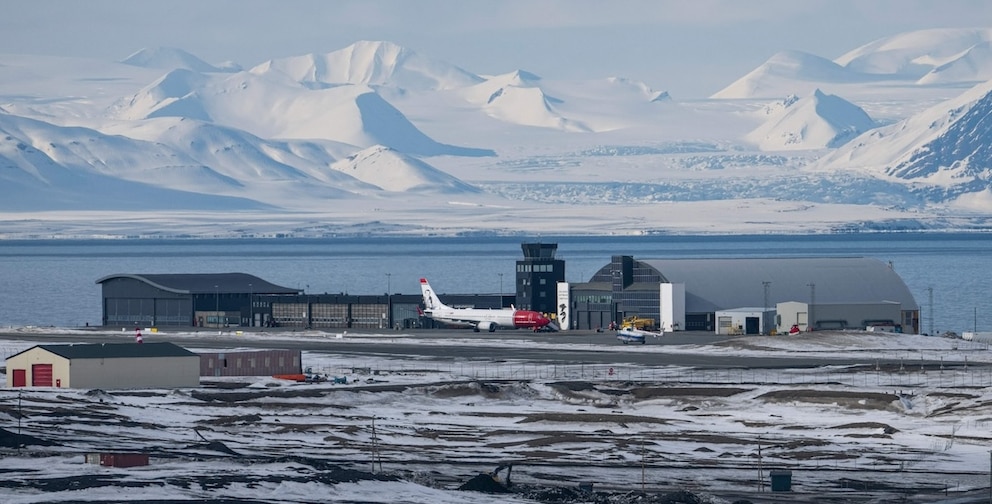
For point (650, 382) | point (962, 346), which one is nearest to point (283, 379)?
point (650, 382)

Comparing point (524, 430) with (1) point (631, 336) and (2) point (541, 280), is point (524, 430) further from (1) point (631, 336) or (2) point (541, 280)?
(2) point (541, 280)

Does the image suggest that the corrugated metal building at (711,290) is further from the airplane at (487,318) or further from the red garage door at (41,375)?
the red garage door at (41,375)

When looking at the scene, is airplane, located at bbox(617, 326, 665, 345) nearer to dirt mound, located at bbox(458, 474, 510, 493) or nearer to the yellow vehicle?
the yellow vehicle

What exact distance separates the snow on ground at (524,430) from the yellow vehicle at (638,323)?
29.1 m

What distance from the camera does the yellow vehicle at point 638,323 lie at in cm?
14100

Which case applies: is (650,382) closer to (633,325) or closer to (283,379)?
(283,379)

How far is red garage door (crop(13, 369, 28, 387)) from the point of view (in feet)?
310

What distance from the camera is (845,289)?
151 metres

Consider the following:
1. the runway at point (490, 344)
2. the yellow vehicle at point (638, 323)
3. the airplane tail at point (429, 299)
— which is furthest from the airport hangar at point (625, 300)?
the runway at point (490, 344)

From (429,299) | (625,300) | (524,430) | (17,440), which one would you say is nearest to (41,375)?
(524,430)

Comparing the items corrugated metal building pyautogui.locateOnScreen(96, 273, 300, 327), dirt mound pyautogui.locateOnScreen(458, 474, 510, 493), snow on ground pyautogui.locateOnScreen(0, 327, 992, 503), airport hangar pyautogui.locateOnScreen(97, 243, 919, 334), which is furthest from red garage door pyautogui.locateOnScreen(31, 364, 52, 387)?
corrugated metal building pyautogui.locateOnScreen(96, 273, 300, 327)

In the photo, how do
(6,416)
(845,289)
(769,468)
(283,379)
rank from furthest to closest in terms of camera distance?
(845,289) < (283,379) < (6,416) < (769,468)

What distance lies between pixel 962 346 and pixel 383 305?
165 ft

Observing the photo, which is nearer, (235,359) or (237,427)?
(237,427)
